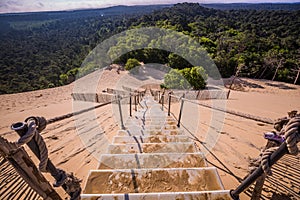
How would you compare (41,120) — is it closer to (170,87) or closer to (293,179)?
(293,179)

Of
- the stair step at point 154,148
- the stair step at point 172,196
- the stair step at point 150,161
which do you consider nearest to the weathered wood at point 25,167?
the stair step at point 172,196

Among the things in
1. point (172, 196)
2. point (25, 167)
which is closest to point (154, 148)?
point (172, 196)

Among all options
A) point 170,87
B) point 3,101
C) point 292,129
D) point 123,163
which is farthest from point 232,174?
point 3,101

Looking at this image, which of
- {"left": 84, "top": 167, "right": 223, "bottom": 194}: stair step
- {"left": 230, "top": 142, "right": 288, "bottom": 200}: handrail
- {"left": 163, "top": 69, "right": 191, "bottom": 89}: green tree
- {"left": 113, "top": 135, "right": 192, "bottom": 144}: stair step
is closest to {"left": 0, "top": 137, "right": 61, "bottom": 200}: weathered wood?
{"left": 84, "top": 167, "right": 223, "bottom": 194}: stair step

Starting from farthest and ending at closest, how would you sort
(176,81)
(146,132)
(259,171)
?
(176,81) < (146,132) < (259,171)

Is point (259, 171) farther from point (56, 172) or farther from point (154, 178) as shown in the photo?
point (56, 172)

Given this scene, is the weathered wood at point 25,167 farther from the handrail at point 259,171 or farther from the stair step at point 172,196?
the handrail at point 259,171
